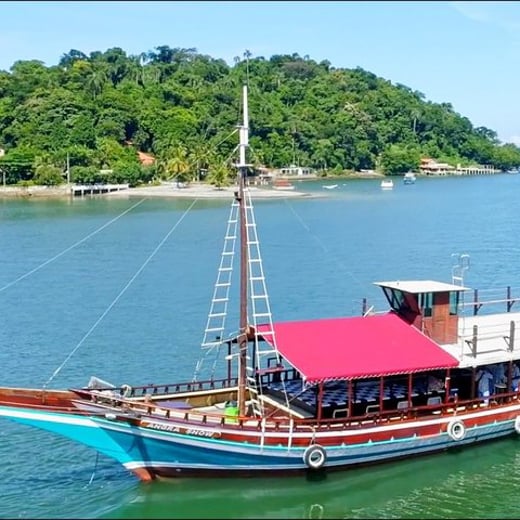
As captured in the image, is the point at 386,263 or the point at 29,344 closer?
the point at 29,344

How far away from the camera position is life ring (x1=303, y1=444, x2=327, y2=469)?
61.1 feet

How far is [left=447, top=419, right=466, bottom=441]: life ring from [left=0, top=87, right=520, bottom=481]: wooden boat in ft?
0.10

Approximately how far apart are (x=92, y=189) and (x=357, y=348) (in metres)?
95.6

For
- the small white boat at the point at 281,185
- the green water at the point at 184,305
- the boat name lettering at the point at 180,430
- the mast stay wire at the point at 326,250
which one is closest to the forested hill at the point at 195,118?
the small white boat at the point at 281,185

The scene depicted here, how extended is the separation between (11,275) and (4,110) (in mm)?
88523

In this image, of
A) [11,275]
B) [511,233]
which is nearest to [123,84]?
[511,233]

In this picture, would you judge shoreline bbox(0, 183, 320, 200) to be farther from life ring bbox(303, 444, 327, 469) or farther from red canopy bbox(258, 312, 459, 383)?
life ring bbox(303, 444, 327, 469)

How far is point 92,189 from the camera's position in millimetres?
111438

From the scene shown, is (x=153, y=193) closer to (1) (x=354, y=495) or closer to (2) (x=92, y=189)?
(2) (x=92, y=189)

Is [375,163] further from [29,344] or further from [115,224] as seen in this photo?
[29,344]

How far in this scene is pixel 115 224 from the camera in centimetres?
7562

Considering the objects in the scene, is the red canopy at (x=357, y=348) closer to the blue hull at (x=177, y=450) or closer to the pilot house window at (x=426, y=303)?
the pilot house window at (x=426, y=303)

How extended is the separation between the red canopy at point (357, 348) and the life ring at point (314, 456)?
1588 mm

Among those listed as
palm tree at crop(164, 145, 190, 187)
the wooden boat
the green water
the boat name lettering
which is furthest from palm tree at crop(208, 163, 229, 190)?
the boat name lettering
